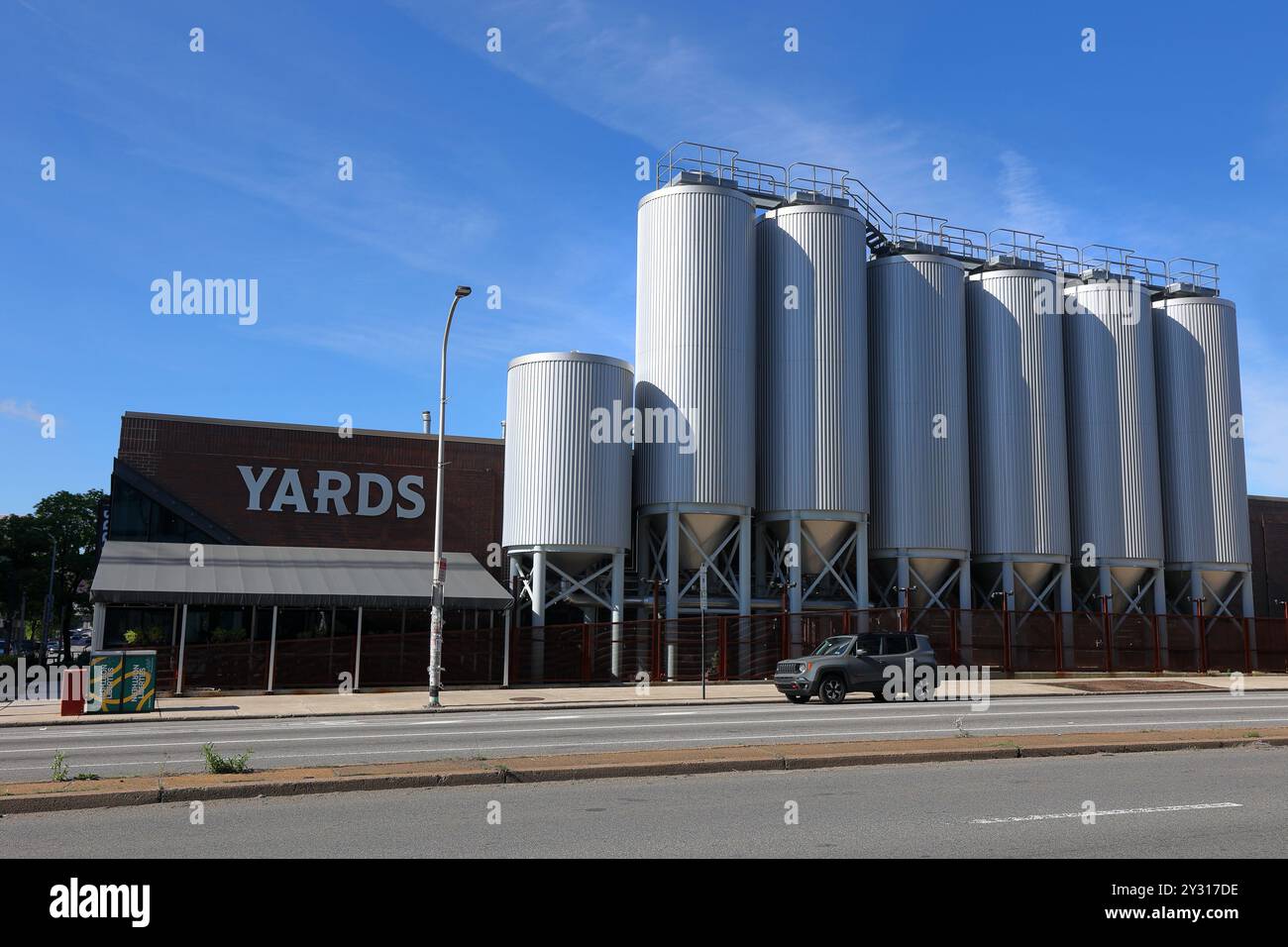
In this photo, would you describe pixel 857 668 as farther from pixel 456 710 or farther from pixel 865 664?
pixel 456 710

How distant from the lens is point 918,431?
43.8 m

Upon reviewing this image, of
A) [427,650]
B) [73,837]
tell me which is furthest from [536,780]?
[427,650]

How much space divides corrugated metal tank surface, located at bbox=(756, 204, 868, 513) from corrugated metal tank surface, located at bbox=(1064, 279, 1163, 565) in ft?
41.8

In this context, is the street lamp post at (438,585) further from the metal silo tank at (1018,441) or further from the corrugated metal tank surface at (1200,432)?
the corrugated metal tank surface at (1200,432)

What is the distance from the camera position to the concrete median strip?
11.0 meters

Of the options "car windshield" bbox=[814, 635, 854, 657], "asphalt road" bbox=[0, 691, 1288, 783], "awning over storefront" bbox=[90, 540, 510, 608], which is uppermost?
"awning over storefront" bbox=[90, 540, 510, 608]

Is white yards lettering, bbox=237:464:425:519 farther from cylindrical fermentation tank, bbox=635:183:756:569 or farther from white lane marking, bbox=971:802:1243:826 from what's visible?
white lane marking, bbox=971:802:1243:826

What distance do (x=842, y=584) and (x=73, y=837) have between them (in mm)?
35072

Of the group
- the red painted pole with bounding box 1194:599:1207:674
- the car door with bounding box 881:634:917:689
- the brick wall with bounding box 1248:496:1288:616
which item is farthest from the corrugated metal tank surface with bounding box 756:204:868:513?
the brick wall with bounding box 1248:496:1288:616

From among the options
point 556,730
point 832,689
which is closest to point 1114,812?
point 556,730

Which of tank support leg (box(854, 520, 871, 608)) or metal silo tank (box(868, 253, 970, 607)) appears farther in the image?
metal silo tank (box(868, 253, 970, 607))

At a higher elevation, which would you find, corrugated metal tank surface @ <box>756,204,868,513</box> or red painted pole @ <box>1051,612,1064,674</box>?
corrugated metal tank surface @ <box>756,204,868,513</box>

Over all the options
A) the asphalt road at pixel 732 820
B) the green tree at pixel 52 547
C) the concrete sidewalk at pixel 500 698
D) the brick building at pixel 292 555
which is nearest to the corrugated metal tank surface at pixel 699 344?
the brick building at pixel 292 555
